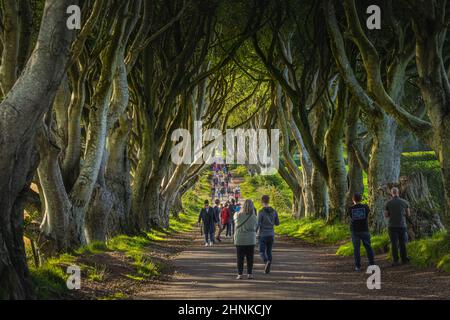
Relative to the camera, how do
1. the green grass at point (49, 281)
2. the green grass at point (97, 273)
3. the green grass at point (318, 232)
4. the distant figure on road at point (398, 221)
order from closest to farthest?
the green grass at point (49, 281) → the green grass at point (97, 273) → the distant figure on road at point (398, 221) → the green grass at point (318, 232)

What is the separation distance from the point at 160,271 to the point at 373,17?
31.3 ft

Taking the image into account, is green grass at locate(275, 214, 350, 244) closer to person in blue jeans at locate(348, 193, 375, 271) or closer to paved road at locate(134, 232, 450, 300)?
paved road at locate(134, 232, 450, 300)

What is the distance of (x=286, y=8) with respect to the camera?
21.9 metres

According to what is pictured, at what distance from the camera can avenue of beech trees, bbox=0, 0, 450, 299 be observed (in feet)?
29.1

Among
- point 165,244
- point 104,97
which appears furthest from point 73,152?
point 165,244

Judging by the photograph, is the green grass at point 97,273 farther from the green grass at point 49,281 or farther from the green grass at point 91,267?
the green grass at point 49,281

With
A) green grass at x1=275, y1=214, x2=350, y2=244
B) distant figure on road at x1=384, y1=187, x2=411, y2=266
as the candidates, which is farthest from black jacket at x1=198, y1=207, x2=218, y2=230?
distant figure on road at x1=384, y1=187, x2=411, y2=266

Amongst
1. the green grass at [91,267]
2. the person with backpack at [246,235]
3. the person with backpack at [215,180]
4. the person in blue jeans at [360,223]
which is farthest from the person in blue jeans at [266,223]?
the person with backpack at [215,180]

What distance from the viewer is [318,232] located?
23.9 metres

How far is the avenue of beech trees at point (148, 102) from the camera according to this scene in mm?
8859

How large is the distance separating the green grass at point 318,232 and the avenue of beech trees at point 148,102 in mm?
667

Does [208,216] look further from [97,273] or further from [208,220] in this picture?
[97,273]

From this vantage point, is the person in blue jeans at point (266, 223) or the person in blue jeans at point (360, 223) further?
the person in blue jeans at point (360, 223)

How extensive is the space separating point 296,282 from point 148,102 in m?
11.1
